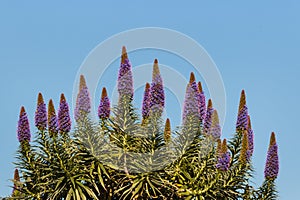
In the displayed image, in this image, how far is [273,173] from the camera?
54.5ft

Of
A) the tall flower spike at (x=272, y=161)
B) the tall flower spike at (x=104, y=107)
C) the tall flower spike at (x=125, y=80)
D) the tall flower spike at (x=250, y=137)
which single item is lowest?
the tall flower spike at (x=272, y=161)

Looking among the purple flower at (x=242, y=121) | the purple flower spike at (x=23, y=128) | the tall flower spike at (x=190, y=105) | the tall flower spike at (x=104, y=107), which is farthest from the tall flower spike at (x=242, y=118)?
the purple flower spike at (x=23, y=128)

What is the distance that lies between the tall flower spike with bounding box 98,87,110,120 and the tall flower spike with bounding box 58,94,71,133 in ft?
2.87

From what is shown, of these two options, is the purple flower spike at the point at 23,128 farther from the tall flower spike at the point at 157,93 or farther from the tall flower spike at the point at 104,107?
the tall flower spike at the point at 157,93

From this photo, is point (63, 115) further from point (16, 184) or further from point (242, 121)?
point (242, 121)

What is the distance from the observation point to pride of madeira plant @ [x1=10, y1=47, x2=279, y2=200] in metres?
15.4

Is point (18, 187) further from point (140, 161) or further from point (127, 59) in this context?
point (127, 59)

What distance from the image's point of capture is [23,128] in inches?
621

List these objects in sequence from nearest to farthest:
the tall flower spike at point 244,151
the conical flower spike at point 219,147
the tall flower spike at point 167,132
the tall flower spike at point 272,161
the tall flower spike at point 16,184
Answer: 1. the tall flower spike at point 167,132
2. the conical flower spike at point 219,147
3. the tall flower spike at point 244,151
4. the tall flower spike at point 16,184
5. the tall flower spike at point 272,161

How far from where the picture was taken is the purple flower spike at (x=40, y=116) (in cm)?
1563

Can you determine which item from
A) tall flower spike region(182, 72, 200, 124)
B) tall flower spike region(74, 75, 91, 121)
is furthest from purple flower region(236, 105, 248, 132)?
tall flower spike region(74, 75, 91, 121)

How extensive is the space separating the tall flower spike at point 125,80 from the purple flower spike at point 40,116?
6.74 feet

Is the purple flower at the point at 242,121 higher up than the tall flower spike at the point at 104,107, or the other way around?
the tall flower spike at the point at 104,107

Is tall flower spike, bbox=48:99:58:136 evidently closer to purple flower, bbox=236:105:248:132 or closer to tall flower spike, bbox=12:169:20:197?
tall flower spike, bbox=12:169:20:197
